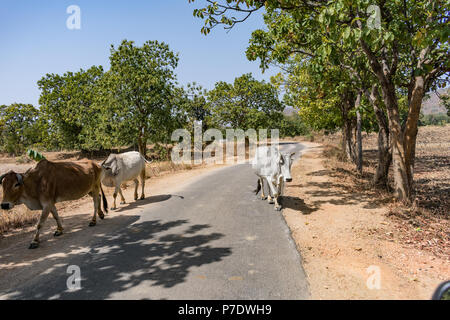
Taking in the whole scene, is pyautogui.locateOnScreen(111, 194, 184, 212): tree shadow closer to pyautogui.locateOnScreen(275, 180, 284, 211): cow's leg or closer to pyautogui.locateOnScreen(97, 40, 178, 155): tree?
pyautogui.locateOnScreen(275, 180, 284, 211): cow's leg

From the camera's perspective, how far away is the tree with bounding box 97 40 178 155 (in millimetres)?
21047

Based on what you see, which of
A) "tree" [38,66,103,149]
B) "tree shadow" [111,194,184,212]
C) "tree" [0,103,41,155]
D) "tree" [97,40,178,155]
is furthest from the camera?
"tree" [0,103,41,155]

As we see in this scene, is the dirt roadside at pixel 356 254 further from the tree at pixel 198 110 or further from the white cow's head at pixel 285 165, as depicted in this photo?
the tree at pixel 198 110

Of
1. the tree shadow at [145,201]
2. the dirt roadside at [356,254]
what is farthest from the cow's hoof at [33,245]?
the dirt roadside at [356,254]

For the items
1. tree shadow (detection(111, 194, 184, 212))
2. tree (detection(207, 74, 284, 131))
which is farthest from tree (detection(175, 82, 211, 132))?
tree shadow (detection(111, 194, 184, 212))

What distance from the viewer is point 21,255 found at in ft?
18.0

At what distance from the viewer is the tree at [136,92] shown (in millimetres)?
21047

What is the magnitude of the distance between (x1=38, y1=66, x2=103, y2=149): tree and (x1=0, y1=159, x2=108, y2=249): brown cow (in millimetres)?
33158

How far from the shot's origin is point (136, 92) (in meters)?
21.5

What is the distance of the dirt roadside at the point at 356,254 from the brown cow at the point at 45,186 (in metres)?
5.82
